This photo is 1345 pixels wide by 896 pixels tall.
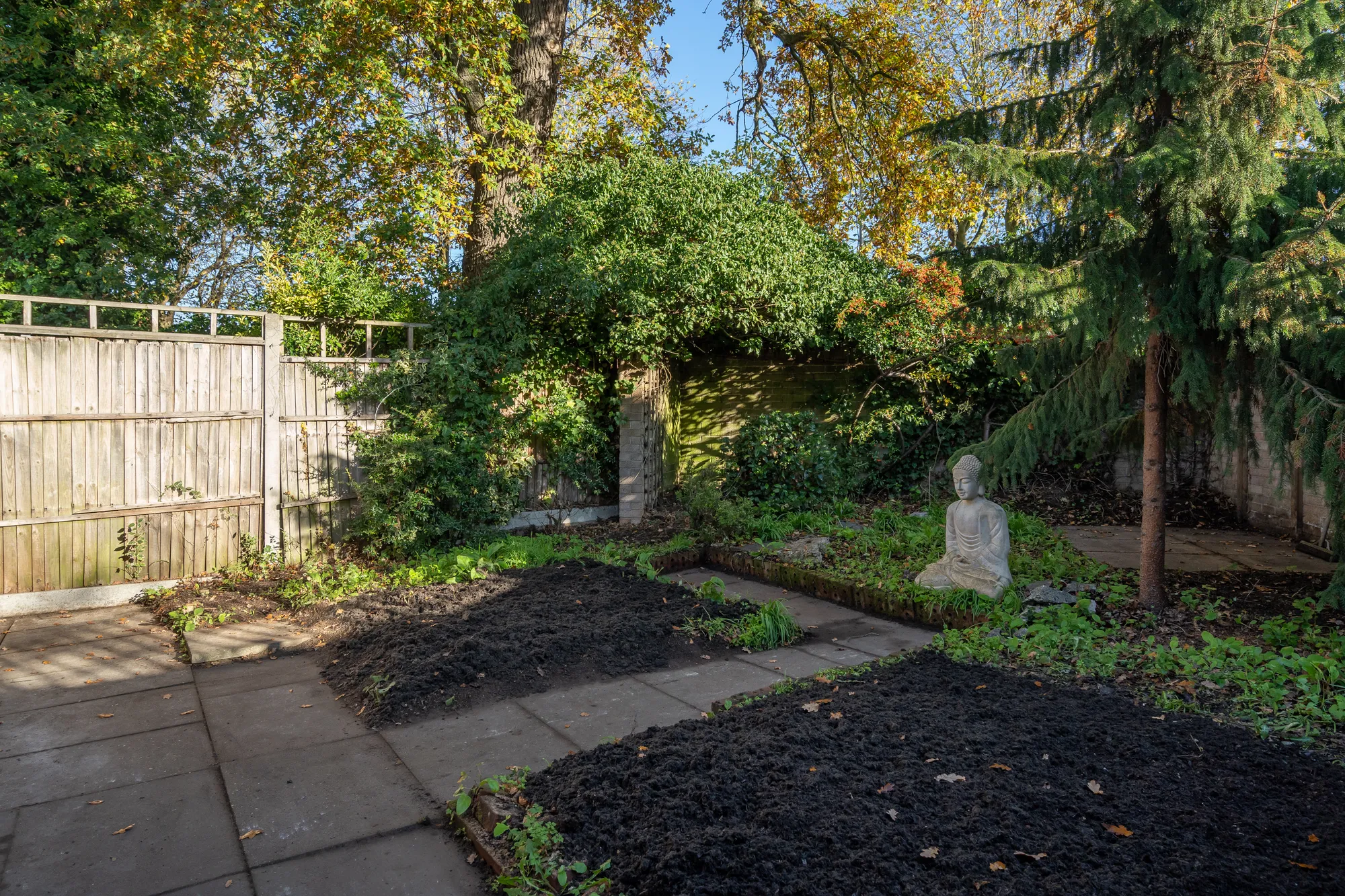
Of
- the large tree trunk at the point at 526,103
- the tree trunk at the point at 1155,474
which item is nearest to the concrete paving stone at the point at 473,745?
the tree trunk at the point at 1155,474

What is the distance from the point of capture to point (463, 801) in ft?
9.82

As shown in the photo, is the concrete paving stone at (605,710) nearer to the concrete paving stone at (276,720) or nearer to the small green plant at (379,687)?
the small green plant at (379,687)

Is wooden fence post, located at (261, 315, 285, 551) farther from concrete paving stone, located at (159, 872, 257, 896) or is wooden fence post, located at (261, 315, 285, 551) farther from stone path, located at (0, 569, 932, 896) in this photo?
concrete paving stone, located at (159, 872, 257, 896)

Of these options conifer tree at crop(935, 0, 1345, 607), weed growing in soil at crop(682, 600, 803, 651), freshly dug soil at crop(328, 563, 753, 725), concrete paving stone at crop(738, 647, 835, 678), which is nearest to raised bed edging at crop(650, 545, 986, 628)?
weed growing in soil at crop(682, 600, 803, 651)

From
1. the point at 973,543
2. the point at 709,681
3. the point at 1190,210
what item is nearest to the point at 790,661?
the point at 709,681

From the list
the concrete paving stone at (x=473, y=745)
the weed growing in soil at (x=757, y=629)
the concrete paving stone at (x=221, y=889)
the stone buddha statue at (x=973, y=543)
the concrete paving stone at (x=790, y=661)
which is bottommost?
the concrete paving stone at (x=221, y=889)

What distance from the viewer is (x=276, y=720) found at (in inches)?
162

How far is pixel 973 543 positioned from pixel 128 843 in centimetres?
507

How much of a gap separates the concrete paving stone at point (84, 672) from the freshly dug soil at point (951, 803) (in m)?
3.15

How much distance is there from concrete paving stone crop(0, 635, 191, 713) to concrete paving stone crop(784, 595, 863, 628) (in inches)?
161

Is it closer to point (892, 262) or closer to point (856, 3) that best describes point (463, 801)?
point (892, 262)

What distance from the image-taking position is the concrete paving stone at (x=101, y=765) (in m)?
3.36

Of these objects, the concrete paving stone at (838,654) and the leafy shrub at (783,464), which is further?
the leafy shrub at (783,464)

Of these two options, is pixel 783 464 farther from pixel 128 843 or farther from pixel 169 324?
pixel 128 843
